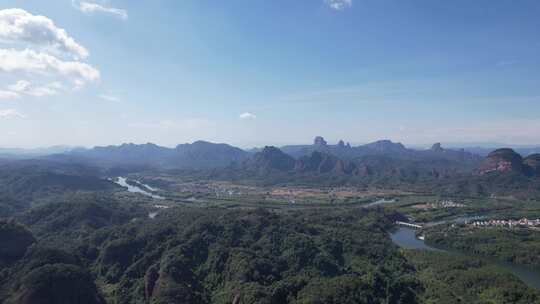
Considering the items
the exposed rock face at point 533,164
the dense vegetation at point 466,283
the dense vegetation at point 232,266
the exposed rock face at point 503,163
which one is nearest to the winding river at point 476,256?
the dense vegetation at point 232,266

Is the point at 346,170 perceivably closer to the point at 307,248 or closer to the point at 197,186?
the point at 197,186

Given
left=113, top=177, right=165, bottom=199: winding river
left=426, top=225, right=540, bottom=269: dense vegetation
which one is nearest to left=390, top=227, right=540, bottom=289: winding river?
left=426, top=225, right=540, bottom=269: dense vegetation

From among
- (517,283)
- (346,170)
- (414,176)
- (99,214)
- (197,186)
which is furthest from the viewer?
(346,170)

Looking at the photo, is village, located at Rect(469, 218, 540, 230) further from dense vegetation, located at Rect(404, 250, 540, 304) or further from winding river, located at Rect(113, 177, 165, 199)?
winding river, located at Rect(113, 177, 165, 199)

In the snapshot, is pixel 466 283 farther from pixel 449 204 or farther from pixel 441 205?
pixel 449 204

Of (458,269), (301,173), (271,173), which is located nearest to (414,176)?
(301,173)

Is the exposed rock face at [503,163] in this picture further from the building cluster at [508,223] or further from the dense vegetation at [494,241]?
the dense vegetation at [494,241]

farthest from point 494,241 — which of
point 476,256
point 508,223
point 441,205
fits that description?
point 441,205
